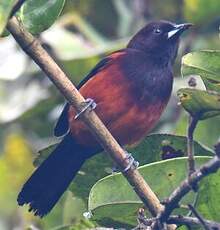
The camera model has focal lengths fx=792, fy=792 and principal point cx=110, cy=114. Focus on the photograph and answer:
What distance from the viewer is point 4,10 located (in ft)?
5.00

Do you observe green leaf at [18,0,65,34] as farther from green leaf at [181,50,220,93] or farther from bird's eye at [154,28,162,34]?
bird's eye at [154,28,162,34]

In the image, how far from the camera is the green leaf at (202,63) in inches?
74.9

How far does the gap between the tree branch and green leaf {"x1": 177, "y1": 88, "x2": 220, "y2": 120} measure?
0.23 metres

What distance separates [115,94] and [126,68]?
5.3 inches

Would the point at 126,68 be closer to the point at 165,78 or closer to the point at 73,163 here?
the point at 165,78

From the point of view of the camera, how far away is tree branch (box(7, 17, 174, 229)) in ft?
5.77

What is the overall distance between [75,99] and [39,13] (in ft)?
0.73

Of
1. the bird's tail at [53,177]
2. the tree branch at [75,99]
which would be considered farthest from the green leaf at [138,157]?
the tree branch at [75,99]

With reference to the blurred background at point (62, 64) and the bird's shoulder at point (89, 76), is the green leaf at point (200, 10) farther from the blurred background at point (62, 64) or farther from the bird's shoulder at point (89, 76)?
the bird's shoulder at point (89, 76)

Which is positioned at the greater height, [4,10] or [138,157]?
[4,10]

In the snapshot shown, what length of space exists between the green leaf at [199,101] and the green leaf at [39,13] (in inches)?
13.9

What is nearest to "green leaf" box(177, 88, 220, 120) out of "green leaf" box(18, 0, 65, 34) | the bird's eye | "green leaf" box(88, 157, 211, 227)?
"green leaf" box(88, 157, 211, 227)

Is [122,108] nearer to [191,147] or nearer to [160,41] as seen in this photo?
[160,41]

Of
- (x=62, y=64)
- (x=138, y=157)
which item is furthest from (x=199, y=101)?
(x=62, y=64)
